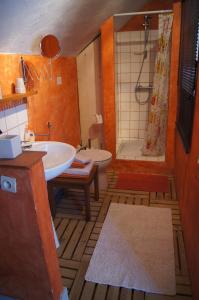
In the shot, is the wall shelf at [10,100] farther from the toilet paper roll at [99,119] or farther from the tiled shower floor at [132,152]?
the tiled shower floor at [132,152]

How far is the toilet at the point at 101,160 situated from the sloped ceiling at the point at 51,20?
120cm

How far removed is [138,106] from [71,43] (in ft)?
5.02


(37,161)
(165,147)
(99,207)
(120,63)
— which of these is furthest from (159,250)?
(120,63)

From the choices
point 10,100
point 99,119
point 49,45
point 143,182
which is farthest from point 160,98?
point 10,100

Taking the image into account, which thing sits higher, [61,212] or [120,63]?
[120,63]

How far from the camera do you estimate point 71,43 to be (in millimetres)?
2689

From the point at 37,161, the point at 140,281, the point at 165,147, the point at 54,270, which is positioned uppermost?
the point at 37,161

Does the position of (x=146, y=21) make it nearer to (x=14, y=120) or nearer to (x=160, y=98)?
(x=160, y=98)

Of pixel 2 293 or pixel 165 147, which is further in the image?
pixel 165 147

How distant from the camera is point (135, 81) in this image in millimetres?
3672

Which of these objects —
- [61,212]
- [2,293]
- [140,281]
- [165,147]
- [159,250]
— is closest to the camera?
[2,293]

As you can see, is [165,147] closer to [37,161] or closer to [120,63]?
[120,63]

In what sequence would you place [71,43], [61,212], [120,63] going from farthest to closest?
[120,63], [71,43], [61,212]

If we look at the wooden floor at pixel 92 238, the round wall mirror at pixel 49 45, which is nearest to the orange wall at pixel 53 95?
the round wall mirror at pixel 49 45
